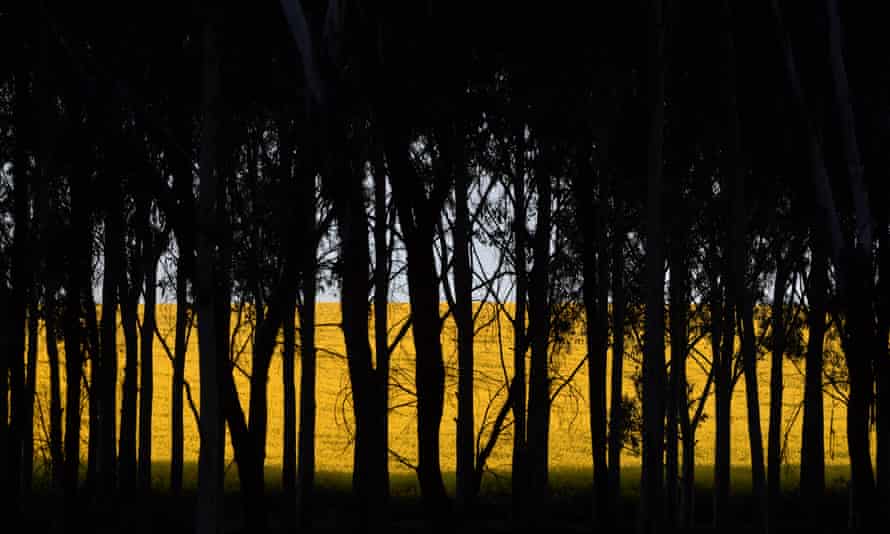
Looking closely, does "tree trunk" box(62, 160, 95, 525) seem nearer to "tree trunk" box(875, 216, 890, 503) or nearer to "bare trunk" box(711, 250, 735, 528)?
"bare trunk" box(711, 250, 735, 528)

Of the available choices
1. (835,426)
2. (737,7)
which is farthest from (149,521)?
(835,426)

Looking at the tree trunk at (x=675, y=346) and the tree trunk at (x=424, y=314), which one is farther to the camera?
the tree trunk at (x=675, y=346)

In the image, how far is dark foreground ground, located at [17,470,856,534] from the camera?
2112 centimetres

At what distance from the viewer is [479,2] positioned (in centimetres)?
1681

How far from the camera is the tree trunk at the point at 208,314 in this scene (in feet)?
46.7

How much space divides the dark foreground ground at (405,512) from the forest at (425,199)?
25 cm

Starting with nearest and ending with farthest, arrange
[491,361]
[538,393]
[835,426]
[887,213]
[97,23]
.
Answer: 1. [97,23]
2. [887,213]
3. [538,393]
4. [835,426]
5. [491,361]

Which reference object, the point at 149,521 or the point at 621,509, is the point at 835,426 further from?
the point at 149,521

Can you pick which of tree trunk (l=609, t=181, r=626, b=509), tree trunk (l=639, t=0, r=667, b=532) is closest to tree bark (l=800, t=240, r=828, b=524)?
tree trunk (l=609, t=181, r=626, b=509)

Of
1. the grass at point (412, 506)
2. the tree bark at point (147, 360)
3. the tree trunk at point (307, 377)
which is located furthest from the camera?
the tree bark at point (147, 360)

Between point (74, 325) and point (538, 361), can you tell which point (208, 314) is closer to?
point (74, 325)

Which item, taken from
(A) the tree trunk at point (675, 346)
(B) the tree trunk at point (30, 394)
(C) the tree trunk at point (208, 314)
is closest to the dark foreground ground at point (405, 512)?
(B) the tree trunk at point (30, 394)

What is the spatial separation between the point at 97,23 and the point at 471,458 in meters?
9.51

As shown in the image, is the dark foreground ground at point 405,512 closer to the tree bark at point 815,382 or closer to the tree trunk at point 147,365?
the tree bark at point 815,382
